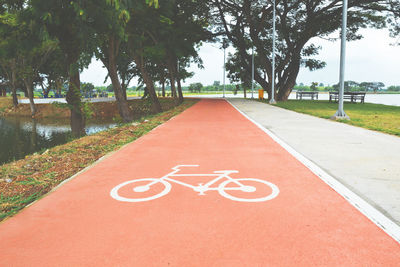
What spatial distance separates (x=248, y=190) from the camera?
14.4 ft

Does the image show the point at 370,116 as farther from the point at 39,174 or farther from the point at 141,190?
the point at 39,174

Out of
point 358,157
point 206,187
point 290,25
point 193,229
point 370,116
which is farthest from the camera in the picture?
point 290,25

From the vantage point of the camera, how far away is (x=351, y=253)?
2.76 meters

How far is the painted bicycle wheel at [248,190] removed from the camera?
13.6ft

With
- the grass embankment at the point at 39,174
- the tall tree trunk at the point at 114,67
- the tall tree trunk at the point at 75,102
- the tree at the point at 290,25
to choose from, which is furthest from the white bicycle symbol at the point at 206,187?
the tree at the point at 290,25

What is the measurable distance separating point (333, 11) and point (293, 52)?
5.65 m

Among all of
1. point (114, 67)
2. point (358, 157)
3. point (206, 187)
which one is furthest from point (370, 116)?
point (114, 67)

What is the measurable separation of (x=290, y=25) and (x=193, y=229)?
35238 millimetres

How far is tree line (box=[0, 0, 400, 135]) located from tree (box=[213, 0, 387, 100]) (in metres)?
0.09

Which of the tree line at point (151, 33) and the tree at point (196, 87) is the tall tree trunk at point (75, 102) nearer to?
the tree line at point (151, 33)

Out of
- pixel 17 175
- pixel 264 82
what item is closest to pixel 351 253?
pixel 17 175

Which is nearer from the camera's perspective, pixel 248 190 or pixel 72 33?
pixel 248 190

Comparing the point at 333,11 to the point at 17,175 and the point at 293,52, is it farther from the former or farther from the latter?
the point at 17,175

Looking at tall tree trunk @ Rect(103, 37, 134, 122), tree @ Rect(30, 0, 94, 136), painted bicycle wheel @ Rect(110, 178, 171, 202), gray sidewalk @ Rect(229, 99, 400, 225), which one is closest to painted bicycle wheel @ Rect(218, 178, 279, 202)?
painted bicycle wheel @ Rect(110, 178, 171, 202)
